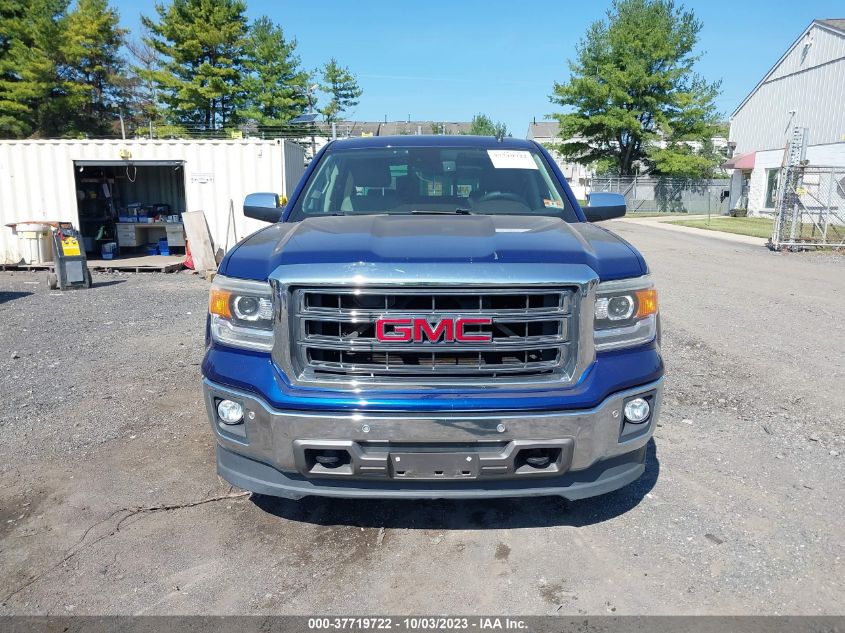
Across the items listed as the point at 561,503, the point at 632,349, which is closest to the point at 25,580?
the point at 561,503

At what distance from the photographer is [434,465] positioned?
104 inches

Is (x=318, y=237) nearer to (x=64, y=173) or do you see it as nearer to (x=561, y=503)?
(x=561, y=503)

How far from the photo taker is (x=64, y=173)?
14.1 m

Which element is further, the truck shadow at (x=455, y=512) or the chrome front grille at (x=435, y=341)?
the truck shadow at (x=455, y=512)

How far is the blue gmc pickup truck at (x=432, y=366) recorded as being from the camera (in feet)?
8.55

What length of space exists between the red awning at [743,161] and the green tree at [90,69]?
124 ft

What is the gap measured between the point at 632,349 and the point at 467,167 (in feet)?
6.43

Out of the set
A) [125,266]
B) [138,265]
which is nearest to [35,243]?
[125,266]

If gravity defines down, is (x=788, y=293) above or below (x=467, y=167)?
below

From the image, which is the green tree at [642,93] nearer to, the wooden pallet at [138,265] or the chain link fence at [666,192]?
the chain link fence at [666,192]

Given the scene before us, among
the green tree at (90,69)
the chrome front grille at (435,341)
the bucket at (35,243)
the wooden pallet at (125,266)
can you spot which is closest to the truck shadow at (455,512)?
the chrome front grille at (435,341)

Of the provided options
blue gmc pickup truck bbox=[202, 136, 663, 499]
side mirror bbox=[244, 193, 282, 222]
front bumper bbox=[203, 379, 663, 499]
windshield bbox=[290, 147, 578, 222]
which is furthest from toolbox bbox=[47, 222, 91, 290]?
front bumper bbox=[203, 379, 663, 499]

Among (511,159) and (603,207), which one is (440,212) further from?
(603,207)

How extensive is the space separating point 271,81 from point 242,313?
41.9m
